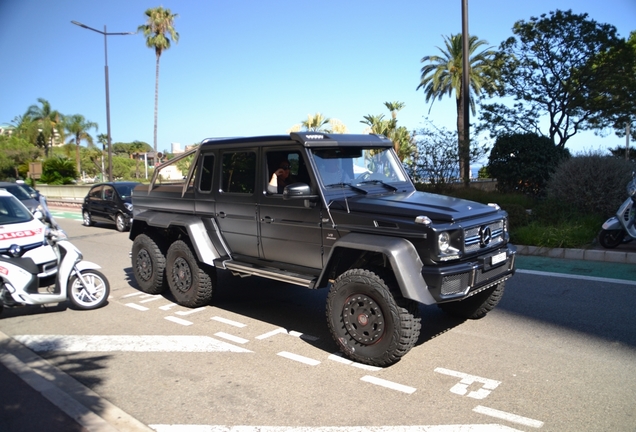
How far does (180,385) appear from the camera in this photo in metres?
4.80

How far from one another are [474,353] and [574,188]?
8.39 metres

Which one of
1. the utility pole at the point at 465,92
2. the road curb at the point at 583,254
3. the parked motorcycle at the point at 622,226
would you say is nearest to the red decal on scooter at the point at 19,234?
the road curb at the point at 583,254

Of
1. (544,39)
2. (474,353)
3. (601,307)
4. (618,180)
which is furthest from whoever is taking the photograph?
(544,39)

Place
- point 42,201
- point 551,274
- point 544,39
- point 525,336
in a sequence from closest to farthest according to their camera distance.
Answer: point 525,336 < point 551,274 < point 42,201 < point 544,39

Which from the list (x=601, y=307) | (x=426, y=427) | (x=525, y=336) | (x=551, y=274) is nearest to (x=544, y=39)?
(x=551, y=274)

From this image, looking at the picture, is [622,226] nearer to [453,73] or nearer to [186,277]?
[186,277]

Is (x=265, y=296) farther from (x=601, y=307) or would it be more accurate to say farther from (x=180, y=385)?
(x=601, y=307)

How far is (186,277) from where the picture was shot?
7062 mm

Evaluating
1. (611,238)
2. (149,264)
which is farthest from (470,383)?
(611,238)

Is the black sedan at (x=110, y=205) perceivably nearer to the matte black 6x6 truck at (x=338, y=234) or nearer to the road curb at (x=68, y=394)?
the matte black 6x6 truck at (x=338, y=234)

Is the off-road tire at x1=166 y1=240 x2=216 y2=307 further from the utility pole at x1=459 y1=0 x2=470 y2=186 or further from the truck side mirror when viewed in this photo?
the utility pole at x1=459 y1=0 x2=470 y2=186

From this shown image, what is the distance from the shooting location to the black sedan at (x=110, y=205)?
16.7m

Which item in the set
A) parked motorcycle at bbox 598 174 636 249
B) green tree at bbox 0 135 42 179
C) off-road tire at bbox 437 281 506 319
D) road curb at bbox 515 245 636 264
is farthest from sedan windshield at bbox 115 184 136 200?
green tree at bbox 0 135 42 179

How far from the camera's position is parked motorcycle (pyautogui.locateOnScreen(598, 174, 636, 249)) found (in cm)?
955
